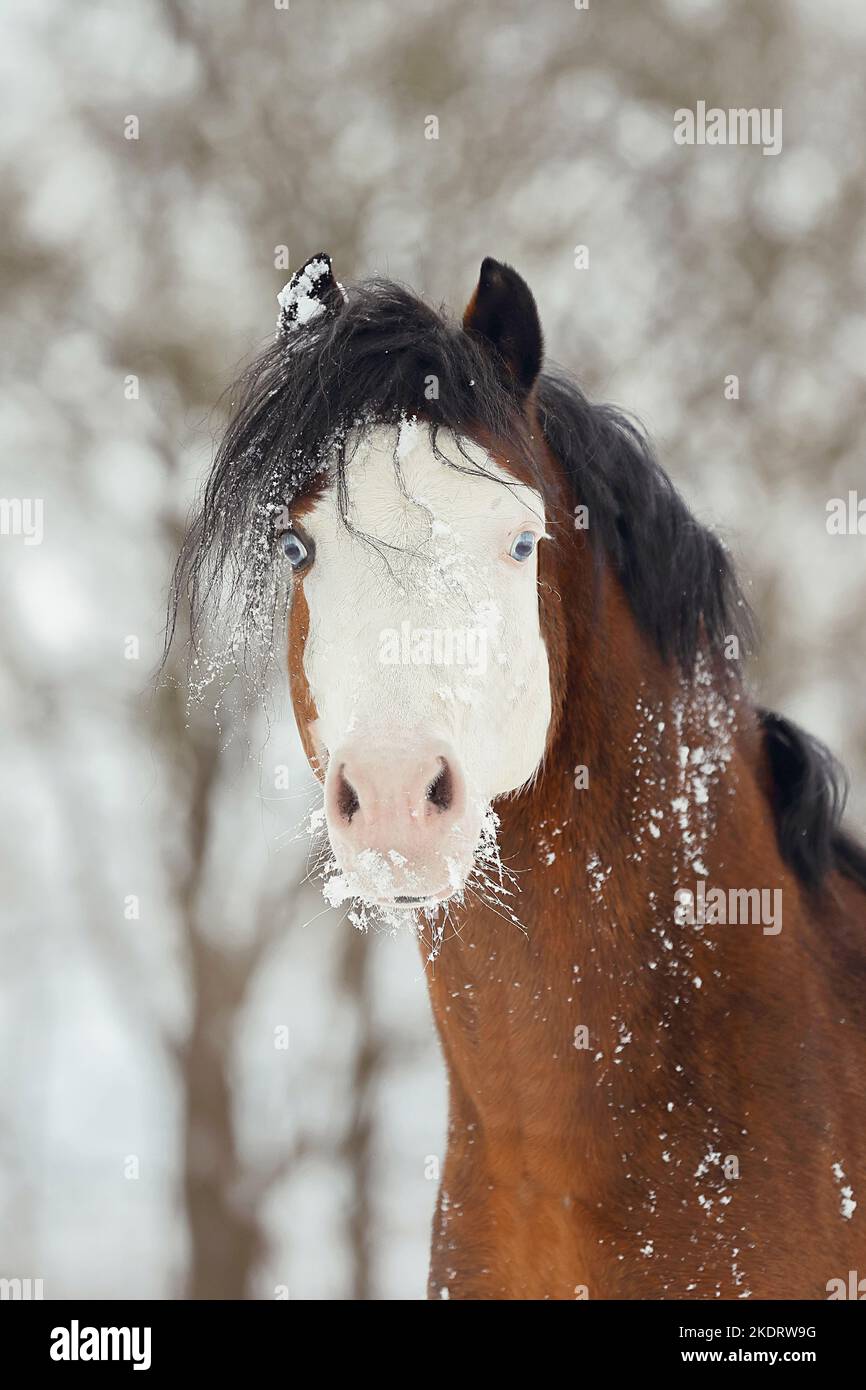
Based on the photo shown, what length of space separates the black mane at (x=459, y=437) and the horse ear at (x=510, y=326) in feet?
0.21

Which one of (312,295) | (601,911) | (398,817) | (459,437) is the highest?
(312,295)

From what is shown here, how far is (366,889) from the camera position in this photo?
239 cm

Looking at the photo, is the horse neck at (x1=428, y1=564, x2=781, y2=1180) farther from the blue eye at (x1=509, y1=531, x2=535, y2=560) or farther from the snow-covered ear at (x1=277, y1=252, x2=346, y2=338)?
the snow-covered ear at (x1=277, y1=252, x2=346, y2=338)

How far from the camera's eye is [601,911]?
2.78 metres

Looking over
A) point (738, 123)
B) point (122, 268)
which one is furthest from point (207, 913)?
point (738, 123)

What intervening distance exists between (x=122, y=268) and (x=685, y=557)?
6273 mm

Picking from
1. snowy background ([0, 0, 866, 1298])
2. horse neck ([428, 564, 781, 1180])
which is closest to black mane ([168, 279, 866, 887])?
horse neck ([428, 564, 781, 1180])

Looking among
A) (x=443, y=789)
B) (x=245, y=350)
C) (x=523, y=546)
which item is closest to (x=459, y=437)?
(x=523, y=546)

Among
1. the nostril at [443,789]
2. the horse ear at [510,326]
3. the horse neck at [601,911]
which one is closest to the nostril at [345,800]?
the nostril at [443,789]

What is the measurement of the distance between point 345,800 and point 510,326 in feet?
4.44

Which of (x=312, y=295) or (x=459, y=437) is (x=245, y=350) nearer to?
(x=312, y=295)

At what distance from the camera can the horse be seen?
2510 millimetres

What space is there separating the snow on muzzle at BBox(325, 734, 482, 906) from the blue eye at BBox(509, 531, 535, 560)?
1.74ft

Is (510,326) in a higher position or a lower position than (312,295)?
lower
